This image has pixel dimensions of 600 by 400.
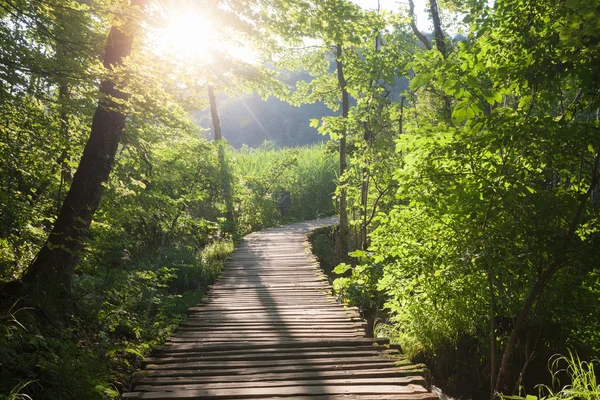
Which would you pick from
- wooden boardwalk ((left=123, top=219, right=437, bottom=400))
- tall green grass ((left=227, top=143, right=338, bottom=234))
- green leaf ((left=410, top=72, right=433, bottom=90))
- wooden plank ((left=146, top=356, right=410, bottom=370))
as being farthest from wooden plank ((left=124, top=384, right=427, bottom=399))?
tall green grass ((left=227, top=143, right=338, bottom=234))

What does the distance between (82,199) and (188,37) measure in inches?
105

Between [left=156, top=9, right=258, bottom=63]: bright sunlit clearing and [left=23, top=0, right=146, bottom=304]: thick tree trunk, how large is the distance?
397mm

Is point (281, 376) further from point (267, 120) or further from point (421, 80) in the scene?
point (267, 120)

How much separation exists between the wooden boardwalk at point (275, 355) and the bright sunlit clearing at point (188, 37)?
3172mm

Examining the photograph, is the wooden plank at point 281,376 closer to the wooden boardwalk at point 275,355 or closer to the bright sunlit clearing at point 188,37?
the wooden boardwalk at point 275,355

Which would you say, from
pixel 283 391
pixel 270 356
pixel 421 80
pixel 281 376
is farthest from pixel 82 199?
pixel 421 80

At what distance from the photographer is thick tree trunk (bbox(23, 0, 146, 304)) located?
14.7ft

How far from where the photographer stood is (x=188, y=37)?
610 centimetres

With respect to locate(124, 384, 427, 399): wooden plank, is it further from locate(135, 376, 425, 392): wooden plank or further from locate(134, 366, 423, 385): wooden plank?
locate(134, 366, 423, 385): wooden plank

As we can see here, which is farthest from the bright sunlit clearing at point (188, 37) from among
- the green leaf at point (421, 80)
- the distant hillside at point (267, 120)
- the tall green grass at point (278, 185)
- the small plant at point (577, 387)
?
the distant hillside at point (267, 120)

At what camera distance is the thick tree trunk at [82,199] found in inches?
177

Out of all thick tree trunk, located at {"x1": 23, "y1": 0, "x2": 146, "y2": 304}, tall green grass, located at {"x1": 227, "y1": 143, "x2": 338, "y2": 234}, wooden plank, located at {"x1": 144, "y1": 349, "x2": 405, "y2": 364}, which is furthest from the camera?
tall green grass, located at {"x1": 227, "y1": 143, "x2": 338, "y2": 234}

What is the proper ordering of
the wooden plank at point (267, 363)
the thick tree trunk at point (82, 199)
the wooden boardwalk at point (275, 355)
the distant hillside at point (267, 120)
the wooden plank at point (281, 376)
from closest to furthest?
the wooden boardwalk at point (275, 355) → the wooden plank at point (281, 376) → the wooden plank at point (267, 363) → the thick tree trunk at point (82, 199) → the distant hillside at point (267, 120)

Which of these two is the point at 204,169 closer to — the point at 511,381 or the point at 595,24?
the point at 511,381
